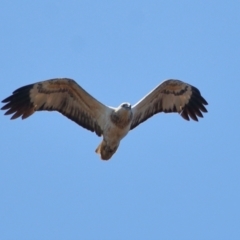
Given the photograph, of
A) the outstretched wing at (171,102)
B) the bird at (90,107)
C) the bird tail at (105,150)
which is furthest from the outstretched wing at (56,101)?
the outstretched wing at (171,102)

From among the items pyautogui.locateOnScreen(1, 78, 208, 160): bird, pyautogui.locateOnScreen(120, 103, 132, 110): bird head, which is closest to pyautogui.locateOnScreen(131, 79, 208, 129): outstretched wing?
pyautogui.locateOnScreen(1, 78, 208, 160): bird

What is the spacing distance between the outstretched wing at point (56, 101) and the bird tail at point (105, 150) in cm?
39

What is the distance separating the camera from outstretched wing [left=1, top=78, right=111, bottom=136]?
59.1 ft

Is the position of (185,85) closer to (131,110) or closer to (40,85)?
(131,110)

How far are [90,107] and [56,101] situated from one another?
28.2 inches

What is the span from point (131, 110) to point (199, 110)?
6.29ft

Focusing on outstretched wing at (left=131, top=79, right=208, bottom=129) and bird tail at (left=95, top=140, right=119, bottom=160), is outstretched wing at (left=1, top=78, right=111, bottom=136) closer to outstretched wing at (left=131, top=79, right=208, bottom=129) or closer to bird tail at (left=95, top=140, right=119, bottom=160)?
bird tail at (left=95, top=140, right=119, bottom=160)

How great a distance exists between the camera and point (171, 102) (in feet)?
62.5

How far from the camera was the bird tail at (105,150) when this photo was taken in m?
18.0

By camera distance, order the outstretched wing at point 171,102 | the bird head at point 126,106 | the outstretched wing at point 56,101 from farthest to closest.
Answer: the outstretched wing at point 171,102 → the outstretched wing at point 56,101 → the bird head at point 126,106

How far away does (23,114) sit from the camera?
713 inches

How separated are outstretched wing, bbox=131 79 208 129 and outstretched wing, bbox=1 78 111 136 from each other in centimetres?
85

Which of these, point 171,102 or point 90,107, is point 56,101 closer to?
point 90,107

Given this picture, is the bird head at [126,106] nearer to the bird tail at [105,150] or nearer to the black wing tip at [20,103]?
the bird tail at [105,150]
